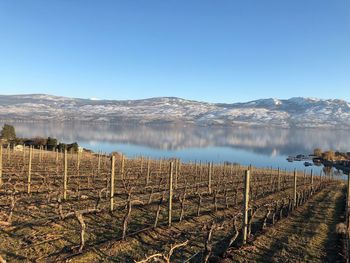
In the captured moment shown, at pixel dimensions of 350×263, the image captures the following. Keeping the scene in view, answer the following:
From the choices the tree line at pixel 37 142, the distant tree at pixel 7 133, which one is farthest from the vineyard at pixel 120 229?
the distant tree at pixel 7 133

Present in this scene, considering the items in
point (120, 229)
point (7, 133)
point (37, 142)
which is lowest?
point (37, 142)

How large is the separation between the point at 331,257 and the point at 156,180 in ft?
64.6

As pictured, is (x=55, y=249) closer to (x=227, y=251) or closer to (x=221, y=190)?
(x=227, y=251)

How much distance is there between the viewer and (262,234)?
49.9 ft

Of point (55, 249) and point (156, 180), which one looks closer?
point (55, 249)

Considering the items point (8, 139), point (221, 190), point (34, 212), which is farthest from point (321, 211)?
point (8, 139)

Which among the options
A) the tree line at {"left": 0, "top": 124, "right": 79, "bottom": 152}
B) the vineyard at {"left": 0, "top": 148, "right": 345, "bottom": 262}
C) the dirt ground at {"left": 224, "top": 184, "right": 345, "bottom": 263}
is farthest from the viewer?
the tree line at {"left": 0, "top": 124, "right": 79, "bottom": 152}

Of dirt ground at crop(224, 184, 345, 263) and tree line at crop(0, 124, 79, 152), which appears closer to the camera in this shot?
dirt ground at crop(224, 184, 345, 263)

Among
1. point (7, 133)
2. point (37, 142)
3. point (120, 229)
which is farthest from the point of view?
point (37, 142)

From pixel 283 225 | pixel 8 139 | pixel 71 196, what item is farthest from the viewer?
pixel 8 139

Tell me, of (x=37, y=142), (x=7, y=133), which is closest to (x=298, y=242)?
(x=37, y=142)

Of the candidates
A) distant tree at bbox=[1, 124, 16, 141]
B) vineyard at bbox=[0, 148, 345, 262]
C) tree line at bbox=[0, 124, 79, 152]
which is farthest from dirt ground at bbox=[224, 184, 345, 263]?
distant tree at bbox=[1, 124, 16, 141]

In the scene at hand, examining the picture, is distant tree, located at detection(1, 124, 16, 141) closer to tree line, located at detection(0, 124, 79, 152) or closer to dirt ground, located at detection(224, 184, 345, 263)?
tree line, located at detection(0, 124, 79, 152)

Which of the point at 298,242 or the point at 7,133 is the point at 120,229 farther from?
the point at 7,133
